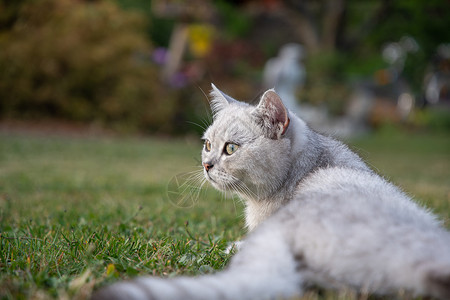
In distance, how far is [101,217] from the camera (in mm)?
4094

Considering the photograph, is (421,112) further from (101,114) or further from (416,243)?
(416,243)

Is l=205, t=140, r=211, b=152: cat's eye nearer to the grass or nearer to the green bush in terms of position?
the grass

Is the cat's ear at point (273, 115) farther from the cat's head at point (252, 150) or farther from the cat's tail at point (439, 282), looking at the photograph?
the cat's tail at point (439, 282)

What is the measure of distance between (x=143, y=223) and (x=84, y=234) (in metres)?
0.85

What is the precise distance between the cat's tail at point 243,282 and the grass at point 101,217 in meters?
0.19

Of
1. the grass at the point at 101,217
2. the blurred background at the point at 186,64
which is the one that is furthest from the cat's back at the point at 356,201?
the blurred background at the point at 186,64

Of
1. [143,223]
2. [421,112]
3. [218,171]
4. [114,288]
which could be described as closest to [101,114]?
[143,223]

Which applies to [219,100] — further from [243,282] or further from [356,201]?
[243,282]

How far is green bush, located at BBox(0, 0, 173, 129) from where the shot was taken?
1307 centimetres

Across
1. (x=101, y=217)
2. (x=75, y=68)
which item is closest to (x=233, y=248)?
(x=101, y=217)

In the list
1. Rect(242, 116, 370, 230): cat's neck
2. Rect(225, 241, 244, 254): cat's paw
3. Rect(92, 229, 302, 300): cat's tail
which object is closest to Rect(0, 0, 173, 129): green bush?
Rect(242, 116, 370, 230): cat's neck

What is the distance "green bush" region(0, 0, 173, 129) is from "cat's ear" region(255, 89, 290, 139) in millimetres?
11597

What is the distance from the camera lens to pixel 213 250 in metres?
2.88

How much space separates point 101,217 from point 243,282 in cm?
259
